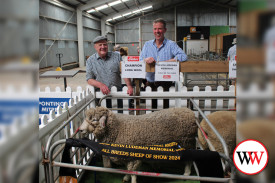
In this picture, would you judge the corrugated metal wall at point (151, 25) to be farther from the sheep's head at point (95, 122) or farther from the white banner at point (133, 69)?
the sheep's head at point (95, 122)

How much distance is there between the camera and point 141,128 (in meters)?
1.86

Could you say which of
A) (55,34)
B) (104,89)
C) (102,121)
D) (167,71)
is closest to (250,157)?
(102,121)

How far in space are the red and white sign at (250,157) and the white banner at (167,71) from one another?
1967mm

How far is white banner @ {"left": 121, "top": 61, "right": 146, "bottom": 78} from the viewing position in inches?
91.4

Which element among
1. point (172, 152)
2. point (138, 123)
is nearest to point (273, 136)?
point (172, 152)

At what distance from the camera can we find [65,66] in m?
12.2

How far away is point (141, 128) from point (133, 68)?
764mm

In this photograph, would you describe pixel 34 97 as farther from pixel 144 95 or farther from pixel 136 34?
pixel 136 34

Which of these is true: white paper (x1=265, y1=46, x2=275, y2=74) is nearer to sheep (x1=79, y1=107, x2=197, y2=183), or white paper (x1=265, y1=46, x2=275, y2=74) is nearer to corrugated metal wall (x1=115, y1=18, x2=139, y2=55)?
sheep (x1=79, y1=107, x2=197, y2=183)

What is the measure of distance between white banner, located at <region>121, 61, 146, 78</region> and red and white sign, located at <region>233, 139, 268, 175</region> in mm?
2015

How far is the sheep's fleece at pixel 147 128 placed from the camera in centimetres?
181

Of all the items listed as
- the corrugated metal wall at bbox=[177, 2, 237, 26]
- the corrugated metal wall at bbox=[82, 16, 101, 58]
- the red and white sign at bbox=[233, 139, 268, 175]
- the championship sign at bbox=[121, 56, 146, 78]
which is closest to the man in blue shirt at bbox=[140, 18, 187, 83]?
the championship sign at bbox=[121, 56, 146, 78]

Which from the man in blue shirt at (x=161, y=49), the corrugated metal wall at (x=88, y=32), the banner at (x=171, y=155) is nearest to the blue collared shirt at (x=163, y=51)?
the man in blue shirt at (x=161, y=49)

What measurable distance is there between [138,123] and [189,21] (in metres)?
20.1
